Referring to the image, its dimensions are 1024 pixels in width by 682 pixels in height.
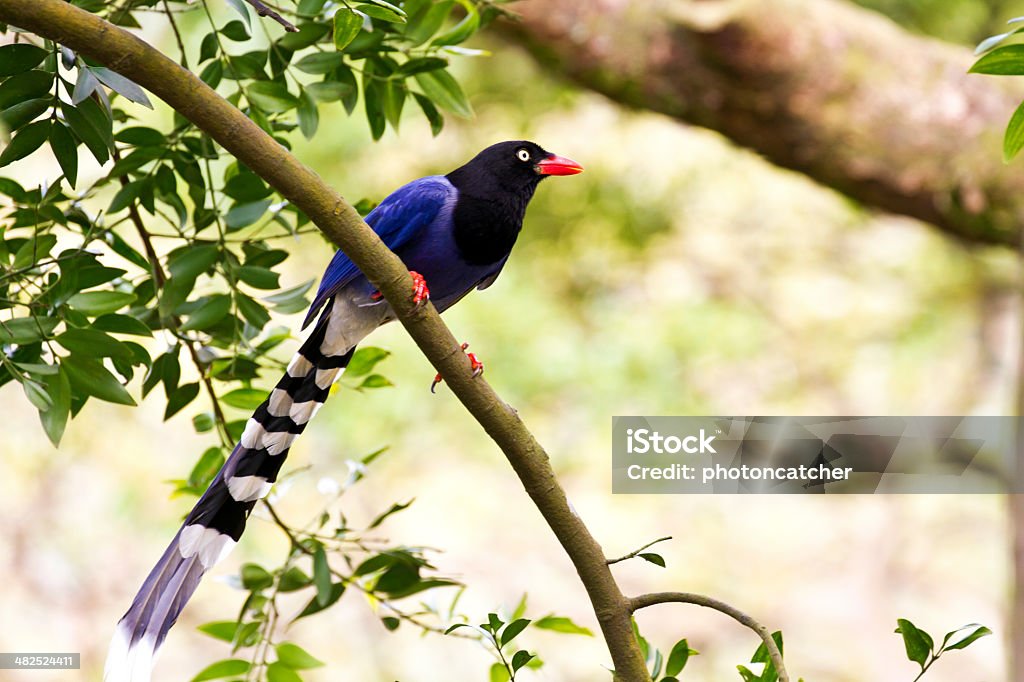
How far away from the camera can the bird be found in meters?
1.49

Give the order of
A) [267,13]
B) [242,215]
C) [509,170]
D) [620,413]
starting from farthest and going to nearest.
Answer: [620,413] → [509,170] → [242,215] → [267,13]

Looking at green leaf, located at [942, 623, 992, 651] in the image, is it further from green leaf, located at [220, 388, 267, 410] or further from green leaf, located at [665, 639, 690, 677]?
green leaf, located at [220, 388, 267, 410]

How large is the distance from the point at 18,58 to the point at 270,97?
1.26 ft

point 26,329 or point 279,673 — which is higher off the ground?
point 26,329

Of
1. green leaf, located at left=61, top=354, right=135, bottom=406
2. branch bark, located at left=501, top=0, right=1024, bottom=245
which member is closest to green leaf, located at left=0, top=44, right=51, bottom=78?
green leaf, located at left=61, top=354, right=135, bottom=406

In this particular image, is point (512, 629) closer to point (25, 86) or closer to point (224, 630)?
point (224, 630)

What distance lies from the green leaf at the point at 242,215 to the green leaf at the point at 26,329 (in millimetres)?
346

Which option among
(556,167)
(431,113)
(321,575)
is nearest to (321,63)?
(431,113)

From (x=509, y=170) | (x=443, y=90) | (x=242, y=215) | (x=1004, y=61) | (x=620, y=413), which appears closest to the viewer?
(x=1004, y=61)

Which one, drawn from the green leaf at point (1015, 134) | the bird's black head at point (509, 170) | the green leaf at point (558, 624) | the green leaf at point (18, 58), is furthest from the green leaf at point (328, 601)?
the green leaf at point (1015, 134)

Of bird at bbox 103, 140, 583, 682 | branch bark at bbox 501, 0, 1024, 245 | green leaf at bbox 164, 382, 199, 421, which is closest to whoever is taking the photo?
bird at bbox 103, 140, 583, 682

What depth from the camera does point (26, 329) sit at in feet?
4.20

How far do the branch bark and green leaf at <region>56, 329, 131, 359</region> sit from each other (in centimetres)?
258

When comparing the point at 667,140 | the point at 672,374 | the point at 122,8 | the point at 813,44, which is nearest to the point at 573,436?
the point at 672,374
